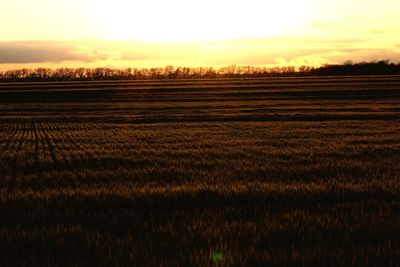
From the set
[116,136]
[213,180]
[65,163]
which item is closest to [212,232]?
[213,180]

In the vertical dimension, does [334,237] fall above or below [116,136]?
above

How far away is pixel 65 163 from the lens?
47.1 ft

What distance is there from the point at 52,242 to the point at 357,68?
528ft

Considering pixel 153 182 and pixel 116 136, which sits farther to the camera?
pixel 116 136

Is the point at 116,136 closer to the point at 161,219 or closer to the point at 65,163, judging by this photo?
the point at 65,163

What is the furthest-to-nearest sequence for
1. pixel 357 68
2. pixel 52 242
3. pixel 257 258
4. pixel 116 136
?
pixel 357 68 → pixel 116 136 → pixel 52 242 → pixel 257 258

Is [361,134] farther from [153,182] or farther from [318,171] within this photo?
[153,182]

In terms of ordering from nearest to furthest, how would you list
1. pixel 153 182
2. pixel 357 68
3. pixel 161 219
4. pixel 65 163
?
pixel 161 219 → pixel 153 182 → pixel 65 163 → pixel 357 68

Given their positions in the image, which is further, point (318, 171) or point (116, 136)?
point (116, 136)

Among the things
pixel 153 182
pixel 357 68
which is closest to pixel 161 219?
pixel 153 182

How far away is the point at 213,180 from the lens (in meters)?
10.8

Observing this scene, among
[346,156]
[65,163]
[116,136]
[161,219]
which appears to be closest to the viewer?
[161,219]

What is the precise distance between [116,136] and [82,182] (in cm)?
1336

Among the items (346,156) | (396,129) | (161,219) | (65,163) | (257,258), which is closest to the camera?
(257,258)
